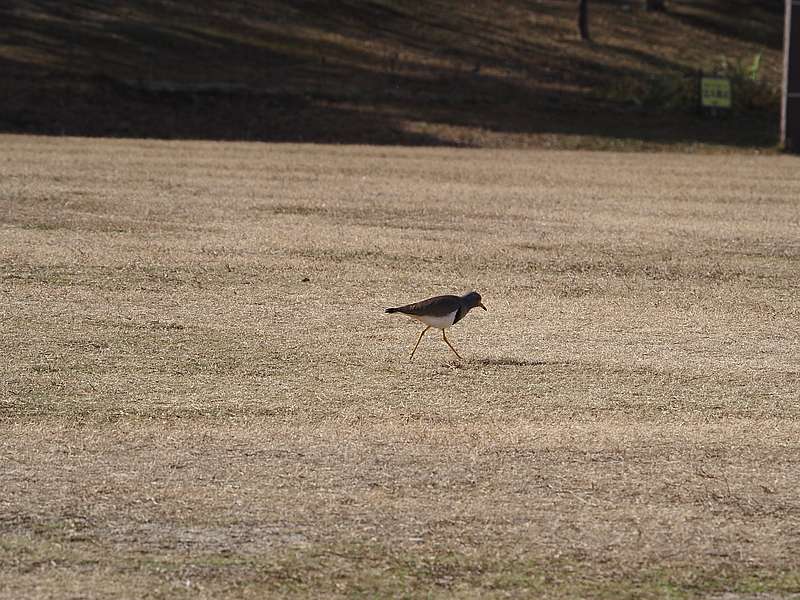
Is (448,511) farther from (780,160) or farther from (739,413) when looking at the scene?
(780,160)

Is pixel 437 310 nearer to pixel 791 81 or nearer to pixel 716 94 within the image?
pixel 791 81

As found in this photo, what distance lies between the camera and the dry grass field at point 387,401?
5637 mm

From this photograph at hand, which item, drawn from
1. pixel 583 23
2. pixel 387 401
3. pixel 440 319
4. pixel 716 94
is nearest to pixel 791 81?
pixel 716 94

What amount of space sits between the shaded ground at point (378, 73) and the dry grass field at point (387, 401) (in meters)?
9.44

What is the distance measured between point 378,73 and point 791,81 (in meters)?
9.70

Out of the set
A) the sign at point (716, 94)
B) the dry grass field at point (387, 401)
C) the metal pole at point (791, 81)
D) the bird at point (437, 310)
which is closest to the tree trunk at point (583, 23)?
the sign at point (716, 94)

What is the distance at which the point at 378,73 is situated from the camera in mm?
30078

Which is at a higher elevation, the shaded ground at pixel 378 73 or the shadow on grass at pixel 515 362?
the shaded ground at pixel 378 73

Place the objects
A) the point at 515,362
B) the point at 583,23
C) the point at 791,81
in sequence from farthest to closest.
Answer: the point at 583,23
the point at 791,81
the point at 515,362

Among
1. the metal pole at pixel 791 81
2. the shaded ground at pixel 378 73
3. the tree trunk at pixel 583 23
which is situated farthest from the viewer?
the tree trunk at pixel 583 23

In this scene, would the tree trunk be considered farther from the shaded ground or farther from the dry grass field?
the dry grass field

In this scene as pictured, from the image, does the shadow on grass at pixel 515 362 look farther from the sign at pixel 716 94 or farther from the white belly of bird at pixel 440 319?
the sign at pixel 716 94

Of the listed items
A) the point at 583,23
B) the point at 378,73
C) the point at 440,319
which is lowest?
the point at 440,319

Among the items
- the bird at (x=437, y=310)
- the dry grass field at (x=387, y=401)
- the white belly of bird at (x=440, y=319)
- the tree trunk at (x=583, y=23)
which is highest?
the tree trunk at (x=583, y=23)
